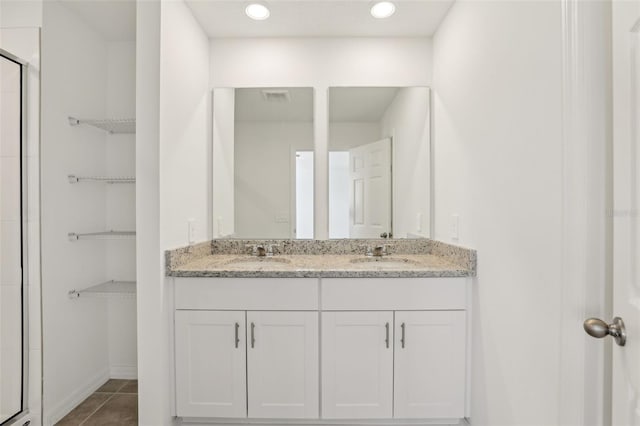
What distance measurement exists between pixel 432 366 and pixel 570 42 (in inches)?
60.4

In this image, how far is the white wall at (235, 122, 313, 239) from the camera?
239 centimetres

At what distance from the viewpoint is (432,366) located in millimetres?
1774

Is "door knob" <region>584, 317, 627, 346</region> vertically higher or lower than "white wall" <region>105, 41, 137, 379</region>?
lower

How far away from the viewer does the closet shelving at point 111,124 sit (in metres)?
2.05

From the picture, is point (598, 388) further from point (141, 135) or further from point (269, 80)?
point (269, 80)

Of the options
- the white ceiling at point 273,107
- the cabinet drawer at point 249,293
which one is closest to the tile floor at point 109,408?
the cabinet drawer at point 249,293

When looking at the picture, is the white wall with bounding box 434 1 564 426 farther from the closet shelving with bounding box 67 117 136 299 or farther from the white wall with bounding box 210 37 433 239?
the closet shelving with bounding box 67 117 136 299

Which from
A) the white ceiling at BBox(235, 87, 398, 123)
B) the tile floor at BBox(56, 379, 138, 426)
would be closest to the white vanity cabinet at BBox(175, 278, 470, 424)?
the tile floor at BBox(56, 379, 138, 426)

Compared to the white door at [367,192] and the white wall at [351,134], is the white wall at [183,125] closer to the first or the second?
the white wall at [351,134]

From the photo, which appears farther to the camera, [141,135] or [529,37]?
[141,135]

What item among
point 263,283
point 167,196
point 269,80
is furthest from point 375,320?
point 269,80

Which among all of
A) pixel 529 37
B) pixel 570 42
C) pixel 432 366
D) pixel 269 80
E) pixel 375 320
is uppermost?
pixel 269 80

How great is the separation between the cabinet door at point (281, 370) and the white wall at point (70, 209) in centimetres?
117

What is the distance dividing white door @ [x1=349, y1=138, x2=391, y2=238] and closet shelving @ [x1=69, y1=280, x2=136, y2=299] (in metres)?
1.49
